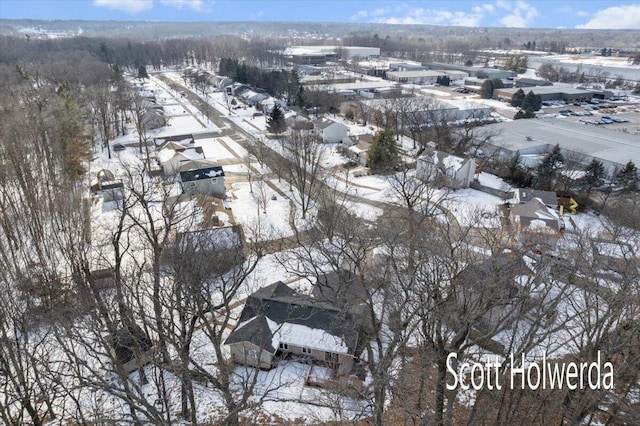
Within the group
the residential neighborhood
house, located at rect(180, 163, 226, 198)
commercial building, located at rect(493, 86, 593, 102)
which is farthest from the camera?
commercial building, located at rect(493, 86, 593, 102)

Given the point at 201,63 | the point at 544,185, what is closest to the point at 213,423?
the point at 544,185

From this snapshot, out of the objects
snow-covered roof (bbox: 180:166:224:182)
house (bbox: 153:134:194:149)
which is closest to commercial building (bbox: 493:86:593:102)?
house (bbox: 153:134:194:149)

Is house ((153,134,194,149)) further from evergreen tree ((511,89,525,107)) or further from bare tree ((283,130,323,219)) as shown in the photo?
evergreen tree ((511,89,525,107))

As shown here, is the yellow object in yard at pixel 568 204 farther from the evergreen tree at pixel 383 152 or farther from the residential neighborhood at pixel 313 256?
the evergreen tree at pixel 383 152

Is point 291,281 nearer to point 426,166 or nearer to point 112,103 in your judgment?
point 426,166

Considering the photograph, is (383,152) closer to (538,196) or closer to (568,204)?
(538,196)

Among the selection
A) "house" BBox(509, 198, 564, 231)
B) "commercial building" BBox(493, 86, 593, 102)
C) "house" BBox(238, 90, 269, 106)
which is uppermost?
"commercial building" BBox(493, 86, 593, 102)

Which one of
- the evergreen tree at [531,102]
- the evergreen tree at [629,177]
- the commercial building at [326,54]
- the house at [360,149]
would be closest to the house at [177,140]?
the house at [360,149]
